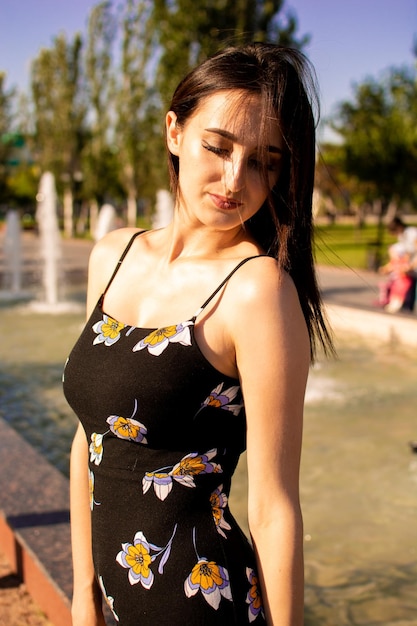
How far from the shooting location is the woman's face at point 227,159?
1252 millimetres

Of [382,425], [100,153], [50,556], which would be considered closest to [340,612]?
[50,556]

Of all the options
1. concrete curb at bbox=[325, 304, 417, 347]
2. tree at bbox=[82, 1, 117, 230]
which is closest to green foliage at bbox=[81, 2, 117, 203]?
tree at bbox=[82, 1, 117, 230]

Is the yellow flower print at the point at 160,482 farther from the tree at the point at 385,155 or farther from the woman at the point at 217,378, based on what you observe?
the tree at the point at 385,155

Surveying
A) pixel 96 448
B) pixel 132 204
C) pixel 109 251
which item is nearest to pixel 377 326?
pixel 109 251

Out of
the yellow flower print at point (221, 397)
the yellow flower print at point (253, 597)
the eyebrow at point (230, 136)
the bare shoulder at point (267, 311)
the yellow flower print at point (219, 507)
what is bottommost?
the yellow flower print at point (253, 597)

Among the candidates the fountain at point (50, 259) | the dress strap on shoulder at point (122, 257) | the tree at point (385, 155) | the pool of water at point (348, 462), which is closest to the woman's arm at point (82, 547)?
the dress strap on shoulder at point (122, 257)

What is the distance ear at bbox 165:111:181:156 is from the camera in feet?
4.65

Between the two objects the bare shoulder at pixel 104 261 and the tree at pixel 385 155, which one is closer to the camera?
the bare shoulder at pixel 104 261

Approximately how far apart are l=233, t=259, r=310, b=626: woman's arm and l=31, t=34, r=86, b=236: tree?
35.1 metres

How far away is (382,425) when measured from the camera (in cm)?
583

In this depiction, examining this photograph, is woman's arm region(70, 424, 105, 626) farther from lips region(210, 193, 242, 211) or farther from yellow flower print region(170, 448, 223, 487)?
lips region(210, 193, 242, 211)

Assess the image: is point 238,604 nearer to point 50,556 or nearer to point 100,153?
point 50,556

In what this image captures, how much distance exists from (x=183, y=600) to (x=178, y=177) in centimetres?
86

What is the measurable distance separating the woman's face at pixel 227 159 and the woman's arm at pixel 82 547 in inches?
21.7
